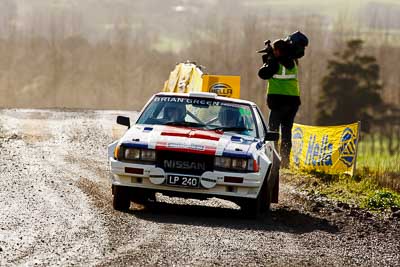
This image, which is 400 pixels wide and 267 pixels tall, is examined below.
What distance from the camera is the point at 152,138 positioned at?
10812 millimetres

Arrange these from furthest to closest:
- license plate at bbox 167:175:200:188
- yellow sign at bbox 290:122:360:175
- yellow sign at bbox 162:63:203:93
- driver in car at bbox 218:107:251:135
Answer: yellow sign at bbox 162:63:203:93, yellow sign at bbox 290:122:360:175, driver in car at bbox 218:107:251:135, license plate at bbox 167:175:200:188

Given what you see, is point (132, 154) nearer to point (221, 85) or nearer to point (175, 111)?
point (175, 111)

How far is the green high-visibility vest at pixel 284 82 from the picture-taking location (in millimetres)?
16562

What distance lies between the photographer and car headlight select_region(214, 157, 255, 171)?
34.7 ft

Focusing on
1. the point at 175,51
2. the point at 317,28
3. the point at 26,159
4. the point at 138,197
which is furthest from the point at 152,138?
the point at 317,28

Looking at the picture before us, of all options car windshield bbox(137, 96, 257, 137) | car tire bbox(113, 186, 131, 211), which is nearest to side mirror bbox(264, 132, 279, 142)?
car windshield bbox(137, 96, 257, 137)

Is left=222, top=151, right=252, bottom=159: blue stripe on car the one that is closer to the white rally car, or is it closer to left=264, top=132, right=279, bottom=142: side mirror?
the white rally car

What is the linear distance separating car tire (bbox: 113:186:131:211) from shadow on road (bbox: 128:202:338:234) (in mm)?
114

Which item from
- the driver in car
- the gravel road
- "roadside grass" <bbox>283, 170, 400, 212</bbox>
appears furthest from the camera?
"roadside grass" <bbox>283, 170, 400, 212</bbox>

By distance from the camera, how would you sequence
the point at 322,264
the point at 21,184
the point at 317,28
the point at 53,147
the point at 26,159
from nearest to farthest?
the point at 322,264 → the point at 21,184 → the point at 26,159 → the point at 53,147 → the point at 317,28

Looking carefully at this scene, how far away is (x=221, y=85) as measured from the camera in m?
20.2

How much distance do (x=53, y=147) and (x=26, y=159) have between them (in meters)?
2.14

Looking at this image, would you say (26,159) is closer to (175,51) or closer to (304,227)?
(304,227)

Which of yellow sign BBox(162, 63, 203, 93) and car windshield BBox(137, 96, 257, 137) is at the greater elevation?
car windshield BBox(137, 96, 257, 137)
